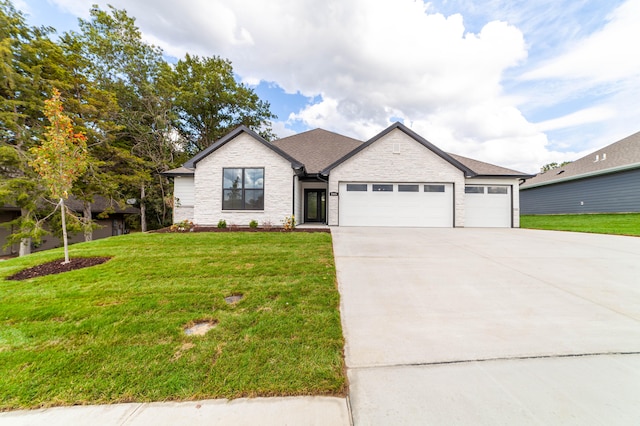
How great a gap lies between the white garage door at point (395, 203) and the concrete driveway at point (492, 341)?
7.14 m

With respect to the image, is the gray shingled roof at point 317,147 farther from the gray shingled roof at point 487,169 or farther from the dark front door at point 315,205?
the gray shingled roof at point 487,169

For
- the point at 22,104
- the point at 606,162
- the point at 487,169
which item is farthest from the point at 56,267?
the point at 606,162

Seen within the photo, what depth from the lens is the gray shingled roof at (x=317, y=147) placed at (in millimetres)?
14680

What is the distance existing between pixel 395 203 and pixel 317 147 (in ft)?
22.5

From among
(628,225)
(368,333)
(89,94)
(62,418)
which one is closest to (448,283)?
(368,333)

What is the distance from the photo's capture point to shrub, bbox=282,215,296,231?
1066cm

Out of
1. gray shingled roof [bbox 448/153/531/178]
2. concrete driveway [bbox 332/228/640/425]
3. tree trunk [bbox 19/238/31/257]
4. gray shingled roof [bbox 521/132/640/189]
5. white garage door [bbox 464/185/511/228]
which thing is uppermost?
gray shingled roof [bbox 521/132/640/189]

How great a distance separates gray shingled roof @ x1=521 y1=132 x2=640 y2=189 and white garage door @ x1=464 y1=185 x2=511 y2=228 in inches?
321

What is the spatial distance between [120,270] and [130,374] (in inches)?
154

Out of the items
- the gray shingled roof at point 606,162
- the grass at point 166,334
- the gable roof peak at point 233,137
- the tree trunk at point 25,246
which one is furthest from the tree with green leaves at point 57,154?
the gray shingled roof at point 606,162

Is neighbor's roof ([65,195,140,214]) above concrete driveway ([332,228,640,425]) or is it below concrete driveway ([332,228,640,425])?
above

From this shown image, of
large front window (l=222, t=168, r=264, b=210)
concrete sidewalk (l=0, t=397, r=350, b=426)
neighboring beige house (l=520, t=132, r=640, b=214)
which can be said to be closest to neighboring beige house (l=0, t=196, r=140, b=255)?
large front window (l=222, t=168, r=264, b=210)

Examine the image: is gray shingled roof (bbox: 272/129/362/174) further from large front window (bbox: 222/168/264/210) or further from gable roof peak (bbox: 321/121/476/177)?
large front window (bbox: 222/168/264/210)

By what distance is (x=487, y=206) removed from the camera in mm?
13734
